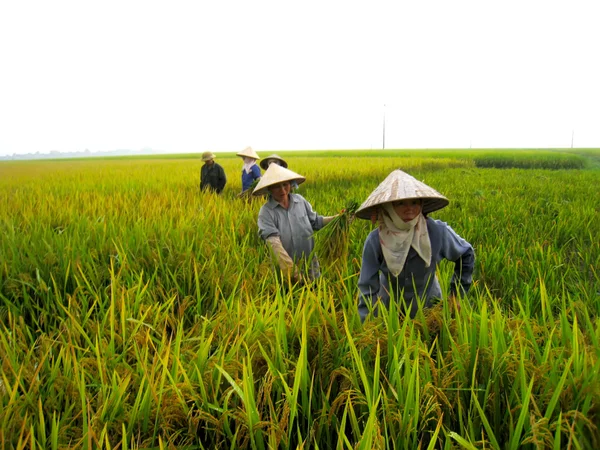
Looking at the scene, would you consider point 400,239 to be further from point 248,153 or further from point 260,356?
point 248,153

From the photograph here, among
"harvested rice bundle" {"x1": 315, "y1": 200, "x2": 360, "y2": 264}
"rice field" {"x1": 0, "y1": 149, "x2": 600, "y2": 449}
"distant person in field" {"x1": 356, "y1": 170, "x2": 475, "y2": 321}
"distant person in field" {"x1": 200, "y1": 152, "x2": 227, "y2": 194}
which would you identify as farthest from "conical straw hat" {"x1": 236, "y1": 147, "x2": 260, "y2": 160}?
"distant person in field" {"x1": 356, "y1": 170, "x2": 475, "y2": 321}

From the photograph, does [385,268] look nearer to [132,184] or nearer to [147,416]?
[147,416]

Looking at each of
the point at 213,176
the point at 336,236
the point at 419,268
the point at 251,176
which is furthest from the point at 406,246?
the point at 213,176

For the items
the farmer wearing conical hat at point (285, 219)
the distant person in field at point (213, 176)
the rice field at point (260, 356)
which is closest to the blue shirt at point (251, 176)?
the distant person in field at point (213, 176)

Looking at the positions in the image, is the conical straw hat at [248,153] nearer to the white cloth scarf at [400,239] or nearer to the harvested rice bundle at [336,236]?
the harvested rice bundle at [336,236]

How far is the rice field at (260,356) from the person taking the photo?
3.01 feet

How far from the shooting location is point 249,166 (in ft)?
16.9

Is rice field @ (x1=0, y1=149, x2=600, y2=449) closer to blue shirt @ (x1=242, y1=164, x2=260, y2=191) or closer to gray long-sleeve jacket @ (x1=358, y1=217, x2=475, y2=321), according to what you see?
gray long-sleeve jacket @ (x1=358, y1=217, x2=475, y2=321)

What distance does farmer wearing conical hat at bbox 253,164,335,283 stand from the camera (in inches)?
98.4

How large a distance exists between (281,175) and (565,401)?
197cm

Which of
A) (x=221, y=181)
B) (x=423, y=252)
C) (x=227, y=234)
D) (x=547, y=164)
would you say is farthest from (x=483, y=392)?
(x=547, y=164)

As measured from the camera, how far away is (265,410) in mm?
1031

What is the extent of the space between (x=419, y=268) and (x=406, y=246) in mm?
220

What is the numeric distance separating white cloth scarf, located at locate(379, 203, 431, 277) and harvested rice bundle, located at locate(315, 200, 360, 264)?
0.57 metres
